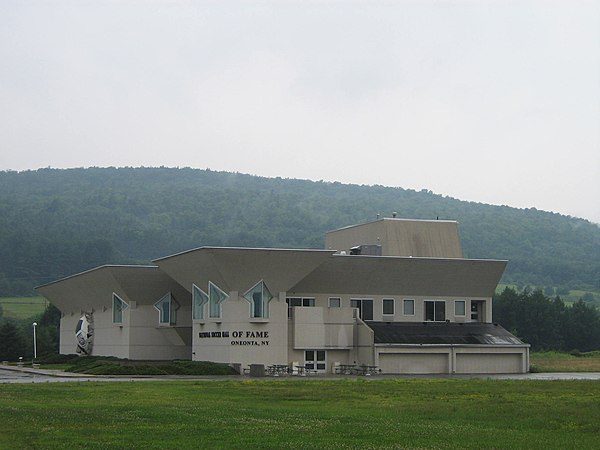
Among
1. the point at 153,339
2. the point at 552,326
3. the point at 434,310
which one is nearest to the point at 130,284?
the point at 153,339

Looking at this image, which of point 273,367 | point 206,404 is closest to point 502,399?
point 206,404

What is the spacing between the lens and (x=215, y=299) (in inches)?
2749

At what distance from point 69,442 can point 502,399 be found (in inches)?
714

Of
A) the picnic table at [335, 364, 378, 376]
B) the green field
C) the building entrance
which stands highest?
the green field

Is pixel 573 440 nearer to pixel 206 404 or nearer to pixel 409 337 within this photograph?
pixel 206 404

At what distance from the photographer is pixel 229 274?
66.6m

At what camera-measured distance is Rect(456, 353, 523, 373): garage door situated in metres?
71.9

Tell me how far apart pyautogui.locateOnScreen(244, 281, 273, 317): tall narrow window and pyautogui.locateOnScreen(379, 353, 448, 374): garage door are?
335 inches

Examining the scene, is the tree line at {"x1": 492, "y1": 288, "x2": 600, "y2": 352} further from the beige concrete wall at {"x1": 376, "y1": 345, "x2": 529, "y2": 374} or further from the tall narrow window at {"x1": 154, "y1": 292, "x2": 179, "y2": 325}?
the tall narrow window at {"x1": 154, "y1": 292, "x2": 179, "y2": 325}

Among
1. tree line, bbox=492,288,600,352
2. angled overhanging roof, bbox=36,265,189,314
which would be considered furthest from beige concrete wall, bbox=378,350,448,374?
tree line, bbox=492,288,600,352

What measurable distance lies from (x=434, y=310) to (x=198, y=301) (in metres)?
17.3

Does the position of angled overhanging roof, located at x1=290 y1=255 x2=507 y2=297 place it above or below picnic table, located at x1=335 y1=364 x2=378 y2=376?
above

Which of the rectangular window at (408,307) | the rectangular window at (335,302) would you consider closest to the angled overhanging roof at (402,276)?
the rectangular window at (335,302)

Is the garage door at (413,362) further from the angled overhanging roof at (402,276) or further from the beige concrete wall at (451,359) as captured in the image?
the angled overhanging roof at (402,276)
